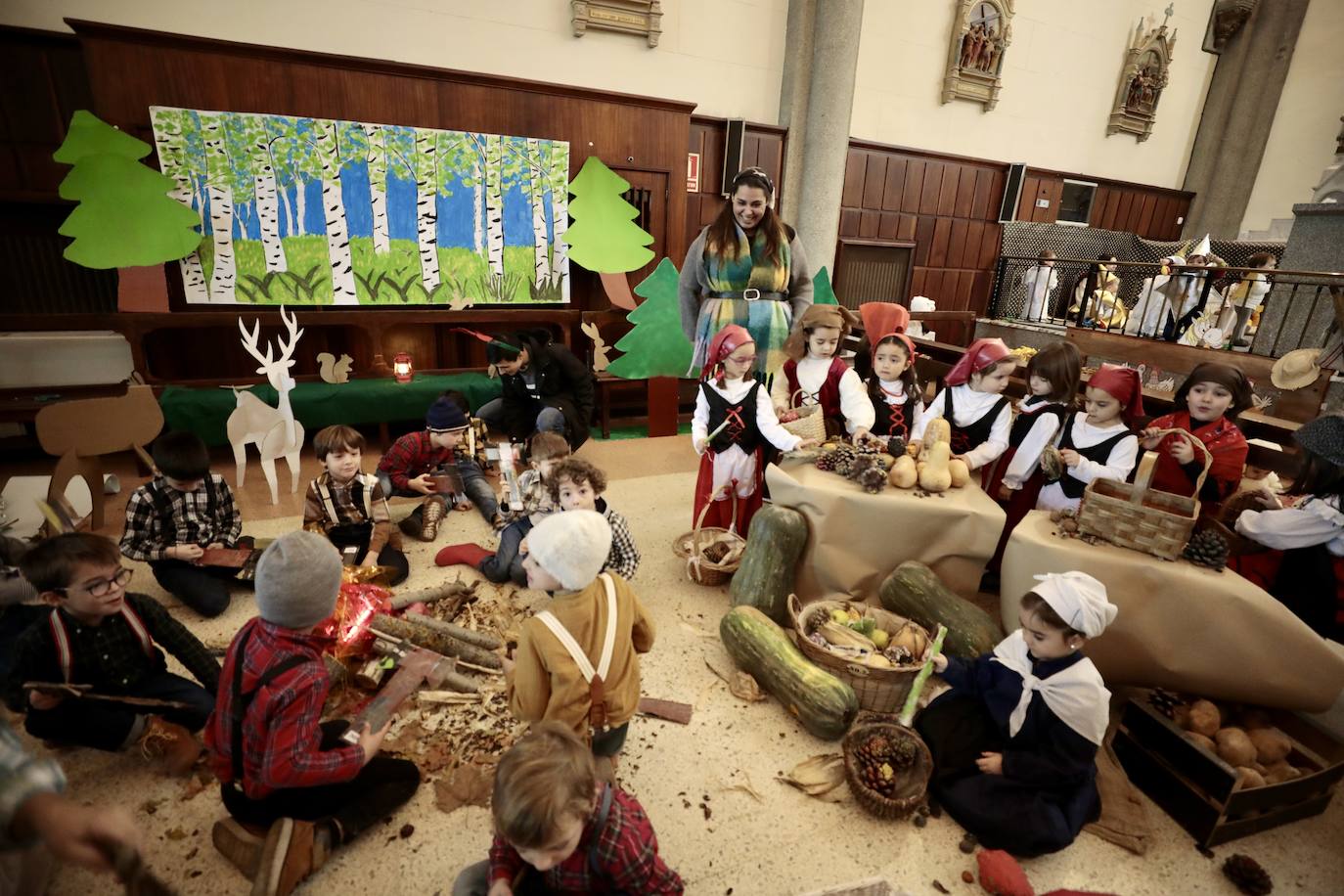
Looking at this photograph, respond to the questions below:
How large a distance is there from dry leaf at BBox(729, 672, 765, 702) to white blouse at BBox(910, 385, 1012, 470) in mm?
1537

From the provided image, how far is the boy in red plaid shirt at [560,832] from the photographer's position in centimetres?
123

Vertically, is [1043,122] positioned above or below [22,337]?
above

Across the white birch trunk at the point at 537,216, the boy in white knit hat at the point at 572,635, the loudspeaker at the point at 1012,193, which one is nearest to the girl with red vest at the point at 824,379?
the boy in white knit hat at the point at 572,635

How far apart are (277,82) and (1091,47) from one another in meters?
10.5

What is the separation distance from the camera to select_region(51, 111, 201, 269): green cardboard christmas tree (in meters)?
4.35

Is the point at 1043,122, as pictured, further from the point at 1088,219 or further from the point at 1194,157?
the point at 1194,157

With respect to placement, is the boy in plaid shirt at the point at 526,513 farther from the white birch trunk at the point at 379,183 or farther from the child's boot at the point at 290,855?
the white birch trunk at the point at 379,183

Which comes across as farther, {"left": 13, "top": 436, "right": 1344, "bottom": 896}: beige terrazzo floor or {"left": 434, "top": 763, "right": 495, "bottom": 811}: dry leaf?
{"left": 434, "top": 763, "right": 495, "bottom": 811}: dry leaf

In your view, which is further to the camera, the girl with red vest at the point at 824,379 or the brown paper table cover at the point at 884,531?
the girl with red vest at the point at 824,379

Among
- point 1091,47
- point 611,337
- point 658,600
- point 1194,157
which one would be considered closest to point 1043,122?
point 1091,47

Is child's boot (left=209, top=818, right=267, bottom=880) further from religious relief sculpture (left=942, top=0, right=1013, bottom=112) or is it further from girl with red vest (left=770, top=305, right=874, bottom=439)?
religious relief sculpture (left=942, top=0, right=1013, bottom=112)

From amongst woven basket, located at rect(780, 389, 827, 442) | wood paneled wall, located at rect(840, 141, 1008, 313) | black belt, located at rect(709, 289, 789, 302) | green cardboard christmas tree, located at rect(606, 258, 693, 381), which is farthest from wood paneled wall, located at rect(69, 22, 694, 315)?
woven basket, located at rect(780, 389, 827, 442)

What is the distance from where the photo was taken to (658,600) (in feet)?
10.9

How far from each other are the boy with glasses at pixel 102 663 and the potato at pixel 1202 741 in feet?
11.6
